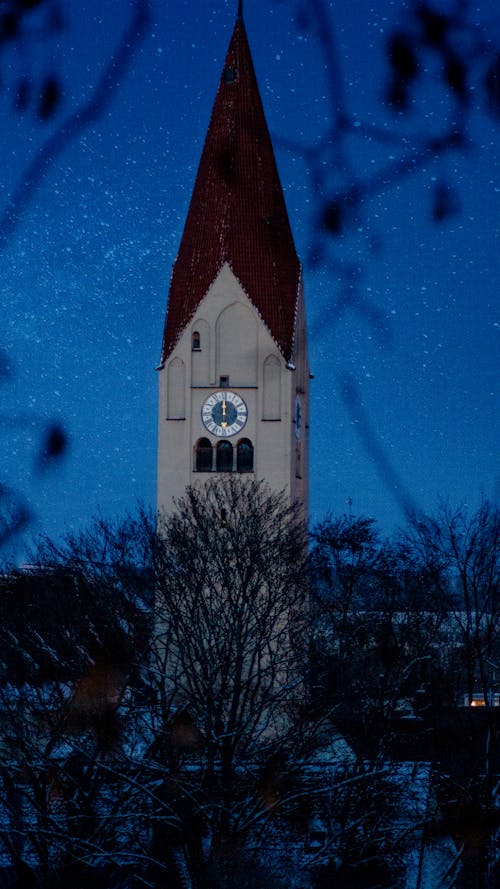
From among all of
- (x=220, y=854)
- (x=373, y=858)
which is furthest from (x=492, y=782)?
(x=220, y=854)

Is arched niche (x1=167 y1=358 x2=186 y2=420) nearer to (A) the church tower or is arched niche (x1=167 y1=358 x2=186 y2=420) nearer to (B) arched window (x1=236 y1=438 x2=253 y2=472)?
(A) the church tower

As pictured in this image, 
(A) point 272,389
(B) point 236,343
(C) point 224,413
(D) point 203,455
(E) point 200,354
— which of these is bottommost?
(D) point 203,455

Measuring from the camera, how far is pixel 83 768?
27.0 metres

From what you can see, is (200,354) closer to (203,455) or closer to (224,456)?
(203,455)

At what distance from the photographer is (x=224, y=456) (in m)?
57.0

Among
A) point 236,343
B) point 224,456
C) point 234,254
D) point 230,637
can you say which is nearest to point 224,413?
point 224,456

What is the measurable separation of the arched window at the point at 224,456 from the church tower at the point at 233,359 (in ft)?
0.16

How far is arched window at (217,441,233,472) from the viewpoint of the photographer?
185 ft

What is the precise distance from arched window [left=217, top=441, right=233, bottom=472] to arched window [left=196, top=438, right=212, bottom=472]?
0.43 m

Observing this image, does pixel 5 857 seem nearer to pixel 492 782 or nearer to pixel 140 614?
pixel 140 614

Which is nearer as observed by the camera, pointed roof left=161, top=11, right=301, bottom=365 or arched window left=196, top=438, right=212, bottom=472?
arched window left=196, top=438, right=212, bottom=472

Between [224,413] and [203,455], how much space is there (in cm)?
239

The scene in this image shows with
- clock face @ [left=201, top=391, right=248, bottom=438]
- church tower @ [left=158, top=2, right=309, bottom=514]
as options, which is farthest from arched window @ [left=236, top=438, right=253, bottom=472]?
clock face @ [left=201, top=391, right=248, bottom=438]

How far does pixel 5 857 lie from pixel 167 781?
216 inches
